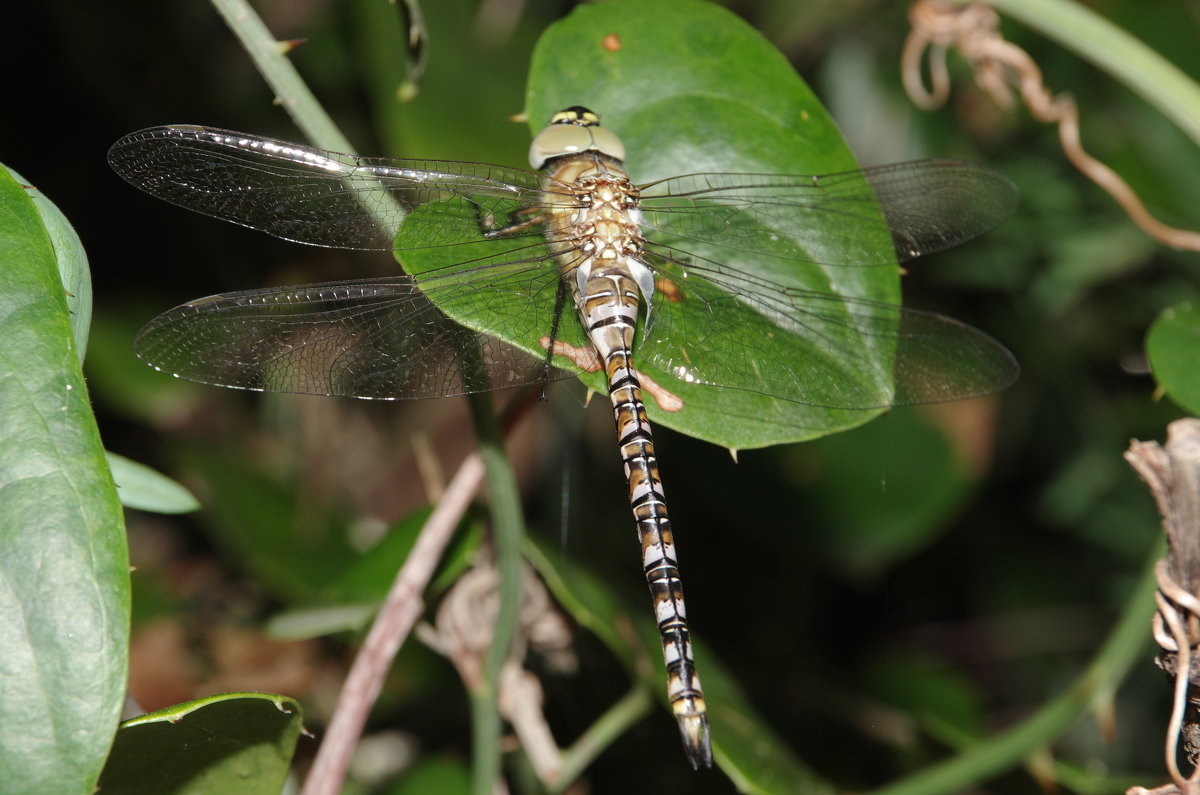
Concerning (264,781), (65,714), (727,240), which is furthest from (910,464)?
(65,714)

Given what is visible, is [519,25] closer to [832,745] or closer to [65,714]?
[832,745]

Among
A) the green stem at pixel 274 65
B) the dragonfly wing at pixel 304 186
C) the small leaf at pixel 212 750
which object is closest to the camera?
the small leaf at pixel 212 750

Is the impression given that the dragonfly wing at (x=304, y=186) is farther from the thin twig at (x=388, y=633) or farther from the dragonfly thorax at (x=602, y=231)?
the thin twig at (x=388, y=633)

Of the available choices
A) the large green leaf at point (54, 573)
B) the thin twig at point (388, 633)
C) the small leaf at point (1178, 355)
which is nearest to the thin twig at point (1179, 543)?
the small leaf at point (1178, 355)

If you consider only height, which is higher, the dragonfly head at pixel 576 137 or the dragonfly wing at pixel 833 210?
the dragonfly head at pixel 576 137

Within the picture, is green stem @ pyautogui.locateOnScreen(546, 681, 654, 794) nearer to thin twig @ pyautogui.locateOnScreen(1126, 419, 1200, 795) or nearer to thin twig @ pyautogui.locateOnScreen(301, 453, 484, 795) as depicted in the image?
thin twig @ pyautogui.locateOnScreen(301, 453, 484, 795)

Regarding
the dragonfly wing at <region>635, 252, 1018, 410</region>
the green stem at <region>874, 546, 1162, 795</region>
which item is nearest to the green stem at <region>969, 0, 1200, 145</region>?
the dragonfly wing at <region>635, 252, 1018, 410</region>
